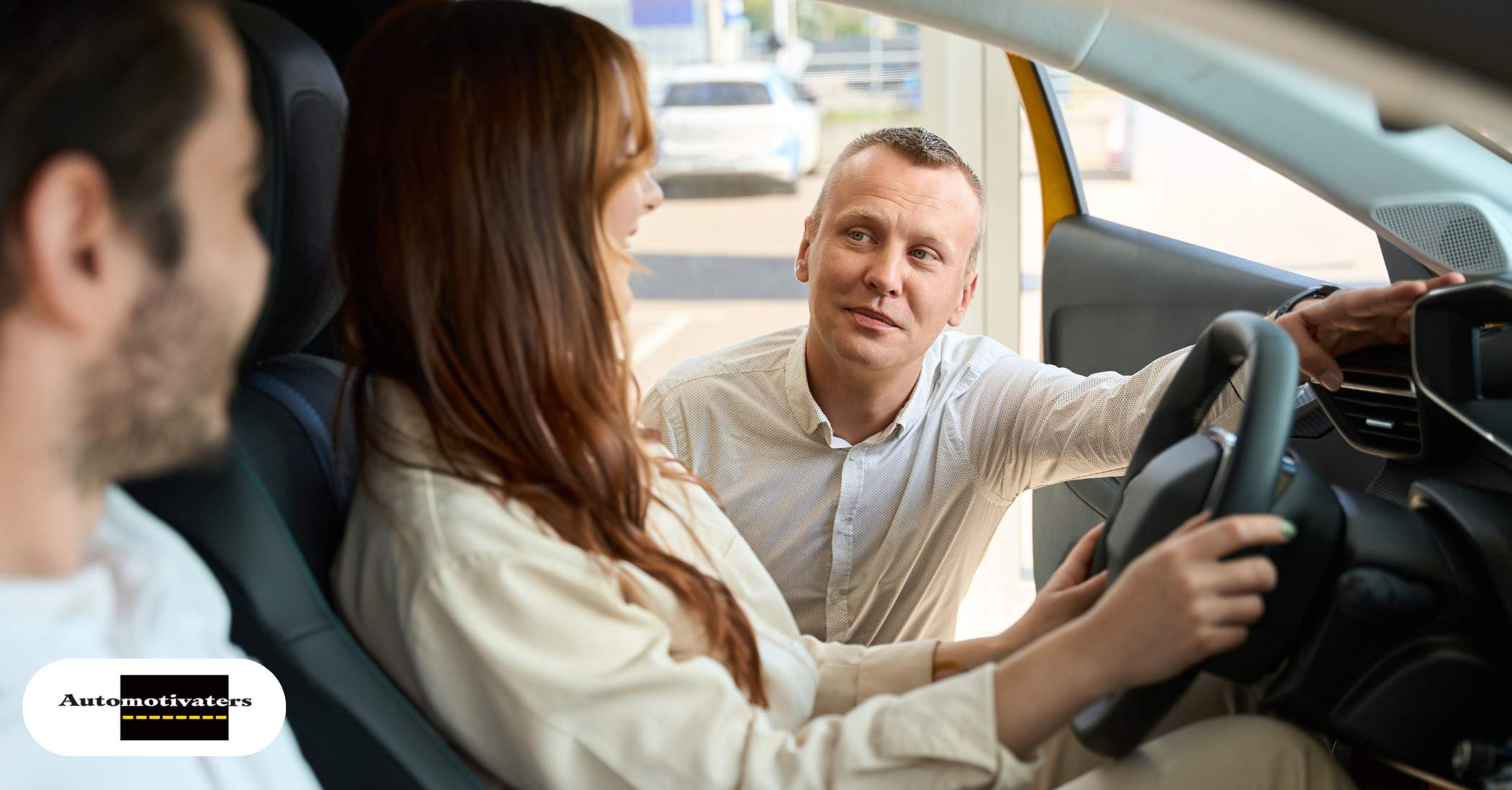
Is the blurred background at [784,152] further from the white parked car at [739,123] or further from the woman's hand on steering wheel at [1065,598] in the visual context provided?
the woman's hand on steering wheel at [1065,598]

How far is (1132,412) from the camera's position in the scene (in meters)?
1.42

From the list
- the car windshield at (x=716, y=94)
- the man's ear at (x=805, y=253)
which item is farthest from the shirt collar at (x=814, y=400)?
the car windshield at (x=716, y=94)

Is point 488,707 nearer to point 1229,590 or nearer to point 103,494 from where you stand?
point 103,494

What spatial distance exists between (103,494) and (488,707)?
32 centimetres

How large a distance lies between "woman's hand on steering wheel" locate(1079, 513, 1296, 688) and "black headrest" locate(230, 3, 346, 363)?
2.03 ft

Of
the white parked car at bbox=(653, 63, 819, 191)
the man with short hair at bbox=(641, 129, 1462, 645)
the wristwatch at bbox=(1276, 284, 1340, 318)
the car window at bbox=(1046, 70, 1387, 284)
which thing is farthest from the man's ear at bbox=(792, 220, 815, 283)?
the white parked car at bbox=(653, 63, 819, 191)

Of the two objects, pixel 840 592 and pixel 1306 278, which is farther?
pixel 840 592

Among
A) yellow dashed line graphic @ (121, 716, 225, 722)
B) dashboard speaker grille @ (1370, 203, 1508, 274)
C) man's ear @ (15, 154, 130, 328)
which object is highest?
man's ear @ (15, 154, 130, 328)

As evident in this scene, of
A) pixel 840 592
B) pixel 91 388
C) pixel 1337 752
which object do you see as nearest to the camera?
pixel 91 388

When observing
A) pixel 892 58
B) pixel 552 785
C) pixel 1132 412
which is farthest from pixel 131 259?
pixel 892 58

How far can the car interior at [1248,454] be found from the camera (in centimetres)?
83

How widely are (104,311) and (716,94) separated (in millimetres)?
2775

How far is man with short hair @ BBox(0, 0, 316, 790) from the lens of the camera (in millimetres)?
600

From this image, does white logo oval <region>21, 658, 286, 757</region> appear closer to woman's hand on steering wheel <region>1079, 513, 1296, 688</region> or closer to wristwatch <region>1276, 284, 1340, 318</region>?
woman's hand on steering wheel <region>1079, 513, 1296, 688</region>
